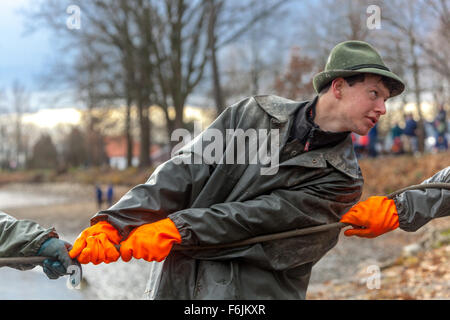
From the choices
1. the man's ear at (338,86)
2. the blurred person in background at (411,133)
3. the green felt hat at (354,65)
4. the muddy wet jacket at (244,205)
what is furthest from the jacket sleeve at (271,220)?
the blurred person in background at (411,133)

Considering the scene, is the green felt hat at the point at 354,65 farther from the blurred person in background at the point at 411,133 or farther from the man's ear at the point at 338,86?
the blurred person in background at the point at 411,133

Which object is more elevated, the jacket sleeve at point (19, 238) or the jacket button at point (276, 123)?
the jacket button at point (276, 123)

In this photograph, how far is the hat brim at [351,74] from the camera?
8.66 feet

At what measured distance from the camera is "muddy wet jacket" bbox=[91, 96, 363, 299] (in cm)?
262

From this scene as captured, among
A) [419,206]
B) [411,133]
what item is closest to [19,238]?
[419,206]

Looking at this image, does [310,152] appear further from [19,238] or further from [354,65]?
[19,238]

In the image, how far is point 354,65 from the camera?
2.71 m

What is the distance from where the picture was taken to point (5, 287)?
7.73m

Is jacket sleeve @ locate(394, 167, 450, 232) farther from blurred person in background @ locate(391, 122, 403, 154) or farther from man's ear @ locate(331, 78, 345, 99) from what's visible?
blurred person in background @ locate(391, 122, 403, 154)

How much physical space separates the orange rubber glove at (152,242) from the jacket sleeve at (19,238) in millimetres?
434

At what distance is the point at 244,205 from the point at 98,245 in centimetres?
74

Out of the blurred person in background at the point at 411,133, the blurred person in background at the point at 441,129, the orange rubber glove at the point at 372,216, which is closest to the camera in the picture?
the orange rubber glove at the point at 372,216
